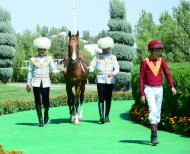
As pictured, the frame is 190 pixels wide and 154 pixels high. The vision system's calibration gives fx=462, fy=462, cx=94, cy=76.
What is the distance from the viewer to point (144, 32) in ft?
141

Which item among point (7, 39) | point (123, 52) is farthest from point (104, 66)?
point (7, 39)


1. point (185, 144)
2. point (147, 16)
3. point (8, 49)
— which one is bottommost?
point (185, 144)

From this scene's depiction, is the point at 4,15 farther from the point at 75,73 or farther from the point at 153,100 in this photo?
the point at 153,100

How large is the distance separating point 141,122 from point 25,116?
456 cm

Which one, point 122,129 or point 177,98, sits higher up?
point 177,98

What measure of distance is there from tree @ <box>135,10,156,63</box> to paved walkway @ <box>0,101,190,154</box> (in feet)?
89.3

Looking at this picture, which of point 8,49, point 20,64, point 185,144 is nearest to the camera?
point 185,144

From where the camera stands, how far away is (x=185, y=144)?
8.93m

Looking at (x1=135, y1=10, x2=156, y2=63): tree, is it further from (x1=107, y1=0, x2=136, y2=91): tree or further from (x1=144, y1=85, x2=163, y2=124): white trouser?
(x1=144, y1=85, x2=163, y2=124): white trouser

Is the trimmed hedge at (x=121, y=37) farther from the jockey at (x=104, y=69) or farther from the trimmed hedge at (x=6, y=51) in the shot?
the jockey at (x=104, y=69)

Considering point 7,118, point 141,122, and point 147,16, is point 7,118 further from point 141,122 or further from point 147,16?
point 147,16

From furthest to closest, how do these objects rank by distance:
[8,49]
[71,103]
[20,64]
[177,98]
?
[20,64] < [8,49] < [71,103] < [177,98]

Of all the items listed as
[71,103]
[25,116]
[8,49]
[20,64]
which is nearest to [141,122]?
[71,103]

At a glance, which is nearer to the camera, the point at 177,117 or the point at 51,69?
the point at 177,117
